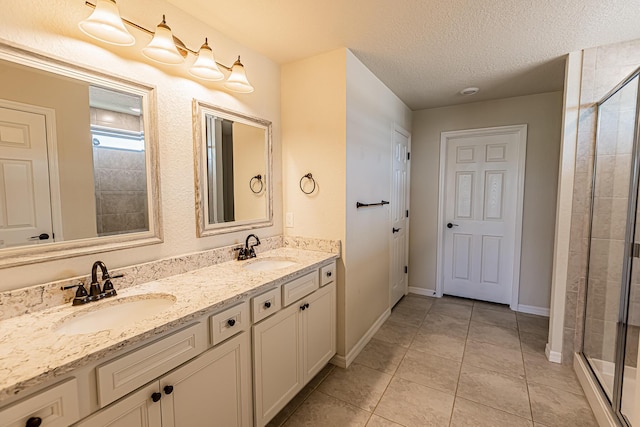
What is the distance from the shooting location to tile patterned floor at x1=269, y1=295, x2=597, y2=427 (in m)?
1.73

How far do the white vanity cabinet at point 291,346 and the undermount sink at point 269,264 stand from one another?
274 mm

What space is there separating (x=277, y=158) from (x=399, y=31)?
126 cm

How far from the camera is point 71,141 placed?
1252 millimetres

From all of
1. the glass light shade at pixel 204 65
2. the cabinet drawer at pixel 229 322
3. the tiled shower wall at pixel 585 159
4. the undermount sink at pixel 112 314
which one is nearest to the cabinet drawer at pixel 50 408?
the undermount sink at pixel 112 314

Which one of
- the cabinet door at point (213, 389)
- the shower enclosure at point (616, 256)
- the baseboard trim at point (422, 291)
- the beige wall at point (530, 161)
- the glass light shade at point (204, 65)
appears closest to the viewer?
the cabinet door at point (213, 389)

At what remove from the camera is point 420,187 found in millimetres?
3682

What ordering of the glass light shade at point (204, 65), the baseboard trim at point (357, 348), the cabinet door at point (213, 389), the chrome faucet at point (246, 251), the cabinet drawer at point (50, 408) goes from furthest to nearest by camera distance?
the baseboard trim at point (357, 348) < the chrome faucet at point (246, 251) < the glass light shade at point (204, 65) < the cabinet door at point (213, 389) < the cabinet drawer at point (50, 408)

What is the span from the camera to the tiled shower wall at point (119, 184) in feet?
4.45

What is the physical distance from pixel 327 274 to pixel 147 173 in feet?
4.27

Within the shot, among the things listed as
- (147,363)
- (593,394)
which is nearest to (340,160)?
(147,363)

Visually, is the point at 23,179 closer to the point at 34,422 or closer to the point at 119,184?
the point at 119,184

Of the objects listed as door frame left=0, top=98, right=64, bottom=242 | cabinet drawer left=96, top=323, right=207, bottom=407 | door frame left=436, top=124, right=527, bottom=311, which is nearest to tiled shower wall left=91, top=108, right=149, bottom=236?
door frame left=0, top=98, right=64, bottom=242

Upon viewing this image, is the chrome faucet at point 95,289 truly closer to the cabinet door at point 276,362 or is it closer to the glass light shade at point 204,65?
the cabinet door at point 276,362

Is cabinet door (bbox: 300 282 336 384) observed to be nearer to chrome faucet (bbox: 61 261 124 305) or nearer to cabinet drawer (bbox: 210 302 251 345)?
cabinet drawer (bbox: 210 302 251 345)
